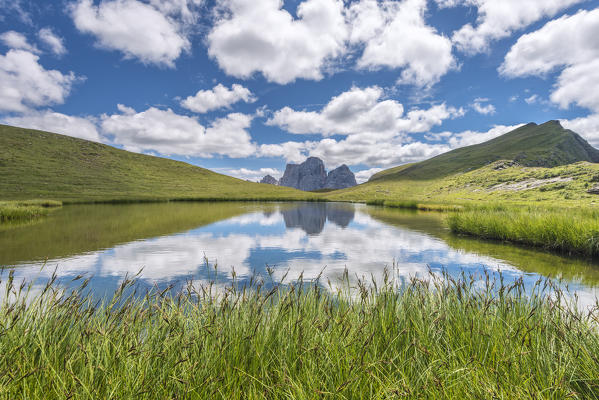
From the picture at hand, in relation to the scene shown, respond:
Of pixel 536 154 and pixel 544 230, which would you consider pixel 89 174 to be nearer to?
pixel 544 230

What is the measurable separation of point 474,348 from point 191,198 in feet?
251

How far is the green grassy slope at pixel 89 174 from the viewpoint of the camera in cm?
6606

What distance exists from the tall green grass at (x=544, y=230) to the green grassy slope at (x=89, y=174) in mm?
66138

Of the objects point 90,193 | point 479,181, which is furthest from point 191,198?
point 479,181

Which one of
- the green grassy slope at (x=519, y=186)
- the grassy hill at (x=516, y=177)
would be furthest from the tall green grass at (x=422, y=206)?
the green grassy slope at (x=519, y=186)

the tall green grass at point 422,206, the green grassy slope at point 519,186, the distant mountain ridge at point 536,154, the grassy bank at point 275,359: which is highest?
the distant mountain ridge at point 536,154

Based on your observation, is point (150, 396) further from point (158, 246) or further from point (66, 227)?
point (66, 227)

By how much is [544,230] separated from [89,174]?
358ft

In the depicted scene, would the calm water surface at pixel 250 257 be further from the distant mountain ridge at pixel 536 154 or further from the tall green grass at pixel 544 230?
the distant mountain ridge at pixel 536 154

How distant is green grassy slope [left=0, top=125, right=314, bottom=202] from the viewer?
217 ft

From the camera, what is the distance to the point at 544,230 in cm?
1540

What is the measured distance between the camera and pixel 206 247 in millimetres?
15773

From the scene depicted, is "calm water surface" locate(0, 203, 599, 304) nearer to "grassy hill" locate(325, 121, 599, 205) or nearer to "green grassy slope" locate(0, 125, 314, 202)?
"grassy hill" locate(325, 121, 599, 205)

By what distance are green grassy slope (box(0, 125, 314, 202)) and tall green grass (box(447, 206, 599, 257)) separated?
66138mm
